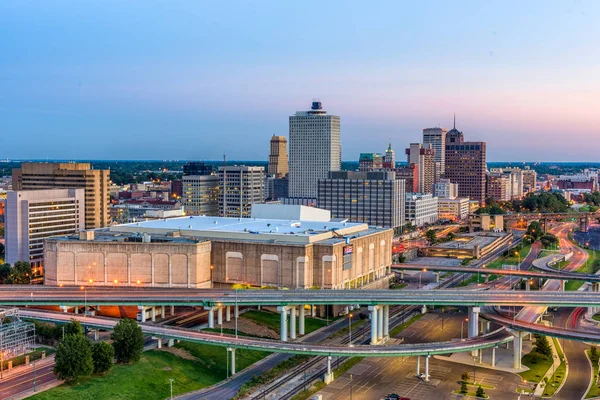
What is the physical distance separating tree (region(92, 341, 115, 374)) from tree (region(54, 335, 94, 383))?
6.07 feet

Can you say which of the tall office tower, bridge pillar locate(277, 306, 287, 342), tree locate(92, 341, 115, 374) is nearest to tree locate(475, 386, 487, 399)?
bridge pillar locate(277, 306, 287, 342)

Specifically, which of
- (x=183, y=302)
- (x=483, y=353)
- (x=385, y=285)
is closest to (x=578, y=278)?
(x=385, y=285)

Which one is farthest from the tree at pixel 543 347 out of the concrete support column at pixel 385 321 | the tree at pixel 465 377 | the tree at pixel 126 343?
the tree at pixel 126 343

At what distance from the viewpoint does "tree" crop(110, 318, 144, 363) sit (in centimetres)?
9538

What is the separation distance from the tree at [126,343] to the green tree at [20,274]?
72.7 m

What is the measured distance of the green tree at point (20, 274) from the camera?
158163 mm

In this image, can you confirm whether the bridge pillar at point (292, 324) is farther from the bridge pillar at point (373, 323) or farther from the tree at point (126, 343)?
the tree at point (126, 343)

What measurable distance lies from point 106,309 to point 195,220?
2005 inches

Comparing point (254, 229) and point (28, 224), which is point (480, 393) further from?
point (28, 224)

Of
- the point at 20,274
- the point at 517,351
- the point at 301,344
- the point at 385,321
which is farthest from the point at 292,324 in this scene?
the point at 20,274

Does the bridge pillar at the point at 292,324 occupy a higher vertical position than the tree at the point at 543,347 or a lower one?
higher

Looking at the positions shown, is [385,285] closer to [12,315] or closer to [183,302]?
[183,302]

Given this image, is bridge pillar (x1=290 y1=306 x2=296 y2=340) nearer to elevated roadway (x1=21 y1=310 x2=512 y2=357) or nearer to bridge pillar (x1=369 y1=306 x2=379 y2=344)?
bridge pillar (x1=369 y1=306 x2=379 y2=344)

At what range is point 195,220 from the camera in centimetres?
17738
